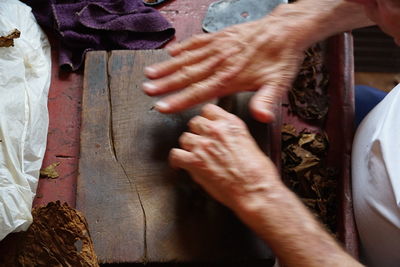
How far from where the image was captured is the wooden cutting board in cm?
103

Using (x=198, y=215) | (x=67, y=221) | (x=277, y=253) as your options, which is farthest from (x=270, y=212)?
(x=67, y=221)

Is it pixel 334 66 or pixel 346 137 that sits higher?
pixel 334 66

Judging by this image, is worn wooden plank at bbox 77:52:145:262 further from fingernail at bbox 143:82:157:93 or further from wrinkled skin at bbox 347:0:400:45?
wrinkled skin at bbox 347:0:400:45

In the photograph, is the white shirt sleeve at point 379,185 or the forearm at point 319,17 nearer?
the white shirt sleeve at point 379,185

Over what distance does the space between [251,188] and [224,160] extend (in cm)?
8

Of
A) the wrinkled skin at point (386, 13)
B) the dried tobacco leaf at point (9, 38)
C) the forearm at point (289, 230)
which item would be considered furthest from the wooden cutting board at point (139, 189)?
the wrinkled skin at point (386, 13)

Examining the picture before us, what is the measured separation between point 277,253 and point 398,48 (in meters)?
1.58

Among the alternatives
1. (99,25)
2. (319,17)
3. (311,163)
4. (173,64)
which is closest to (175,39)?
(99,25)

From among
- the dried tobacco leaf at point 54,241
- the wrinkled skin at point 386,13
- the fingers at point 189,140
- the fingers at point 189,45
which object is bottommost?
the dried tobacco leaf at point 54,241

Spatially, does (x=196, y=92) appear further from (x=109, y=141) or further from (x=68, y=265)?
(x=68, y=265)

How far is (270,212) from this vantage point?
92 centimetres

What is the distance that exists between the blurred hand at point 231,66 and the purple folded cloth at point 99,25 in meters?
0.30

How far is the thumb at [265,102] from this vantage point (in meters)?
1.00

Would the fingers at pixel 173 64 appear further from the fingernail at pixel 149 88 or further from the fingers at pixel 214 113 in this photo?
the fingers at pixel 214 113
